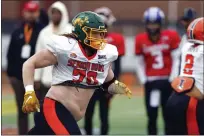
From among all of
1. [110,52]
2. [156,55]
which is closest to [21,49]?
[156,55]

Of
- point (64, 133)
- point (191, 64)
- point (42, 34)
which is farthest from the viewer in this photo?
point (42, 34)

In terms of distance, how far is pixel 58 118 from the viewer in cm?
579

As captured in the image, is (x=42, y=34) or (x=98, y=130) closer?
(x=42, y=34)

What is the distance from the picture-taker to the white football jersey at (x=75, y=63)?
5.77m

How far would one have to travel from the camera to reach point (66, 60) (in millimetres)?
5816

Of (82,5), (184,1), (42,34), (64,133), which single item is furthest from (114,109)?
(64,133)

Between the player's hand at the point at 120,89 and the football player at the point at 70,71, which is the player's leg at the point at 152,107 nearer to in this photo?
the player's hand at the point at 120,89

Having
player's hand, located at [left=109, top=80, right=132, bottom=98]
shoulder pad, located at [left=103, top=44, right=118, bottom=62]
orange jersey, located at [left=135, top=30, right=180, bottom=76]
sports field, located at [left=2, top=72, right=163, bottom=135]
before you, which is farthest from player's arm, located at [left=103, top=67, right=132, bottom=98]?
sports field, located at [left=2, top=72, right=163, bottom=135]

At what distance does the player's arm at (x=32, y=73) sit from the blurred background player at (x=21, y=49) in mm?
3169

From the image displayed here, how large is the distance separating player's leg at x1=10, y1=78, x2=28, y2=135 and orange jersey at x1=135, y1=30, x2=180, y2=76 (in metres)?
1.63

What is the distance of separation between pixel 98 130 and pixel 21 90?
1460mm

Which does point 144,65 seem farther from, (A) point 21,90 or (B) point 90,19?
(B) point 90,19

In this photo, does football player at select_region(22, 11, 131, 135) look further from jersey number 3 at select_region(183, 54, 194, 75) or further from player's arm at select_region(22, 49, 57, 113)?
jersey number 3 at select_region(183, 54, 194, 75)

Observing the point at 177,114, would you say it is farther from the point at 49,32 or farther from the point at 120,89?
the point at 49,32
